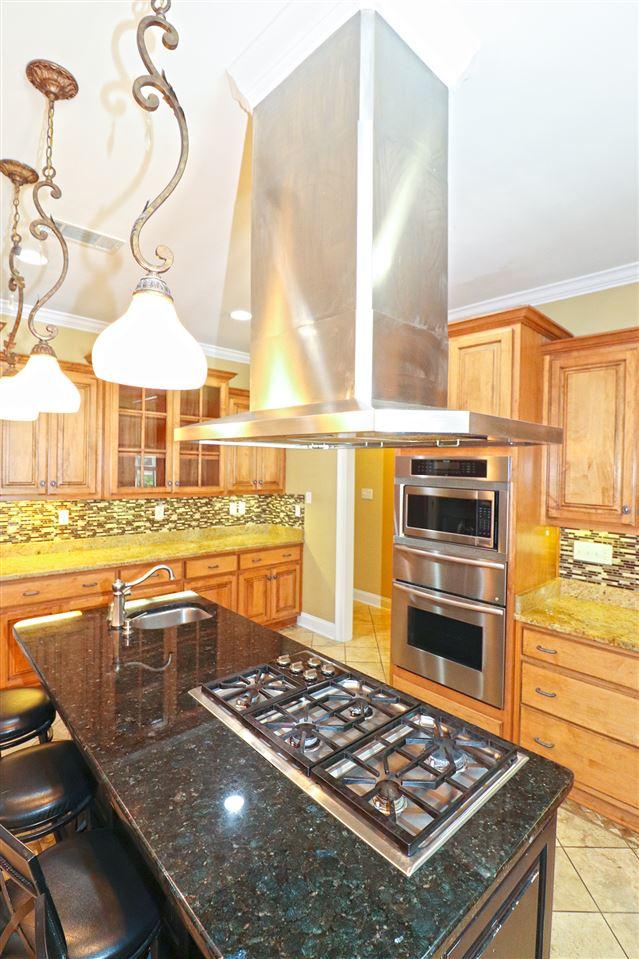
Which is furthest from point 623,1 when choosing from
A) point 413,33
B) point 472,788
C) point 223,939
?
point 223,939

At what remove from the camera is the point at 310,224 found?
1288 mm

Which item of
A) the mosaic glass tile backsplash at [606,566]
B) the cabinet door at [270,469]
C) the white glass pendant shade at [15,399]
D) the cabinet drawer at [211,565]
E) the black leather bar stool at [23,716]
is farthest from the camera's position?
the cabinet door at [270,469]

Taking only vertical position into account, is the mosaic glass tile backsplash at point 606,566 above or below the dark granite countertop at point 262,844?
above

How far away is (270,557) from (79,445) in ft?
6.11

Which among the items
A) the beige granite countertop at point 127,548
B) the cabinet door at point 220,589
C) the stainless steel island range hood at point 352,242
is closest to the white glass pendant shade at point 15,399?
the stainless steel island range hood at point 352,242

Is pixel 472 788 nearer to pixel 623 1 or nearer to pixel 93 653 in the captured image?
pixel 93 653

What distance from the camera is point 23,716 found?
1729mm

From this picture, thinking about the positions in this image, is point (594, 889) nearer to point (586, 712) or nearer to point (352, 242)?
point (586, 712)

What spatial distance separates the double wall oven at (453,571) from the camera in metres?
2.43

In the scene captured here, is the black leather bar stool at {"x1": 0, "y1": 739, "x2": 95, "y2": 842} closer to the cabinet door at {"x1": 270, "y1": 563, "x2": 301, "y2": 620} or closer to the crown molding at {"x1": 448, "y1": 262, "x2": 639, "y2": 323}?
the cabinet door at {"x1": 270, "y1": 563, "x2": 301, "y2": 620}

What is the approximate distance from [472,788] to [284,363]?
3.93 ft

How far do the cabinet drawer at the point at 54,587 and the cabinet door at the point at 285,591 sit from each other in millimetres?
1509

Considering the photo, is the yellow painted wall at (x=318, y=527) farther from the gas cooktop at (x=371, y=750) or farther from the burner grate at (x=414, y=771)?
the burner grate at (x=414, y=771)

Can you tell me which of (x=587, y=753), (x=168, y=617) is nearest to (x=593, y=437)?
(x=587, y=753)
